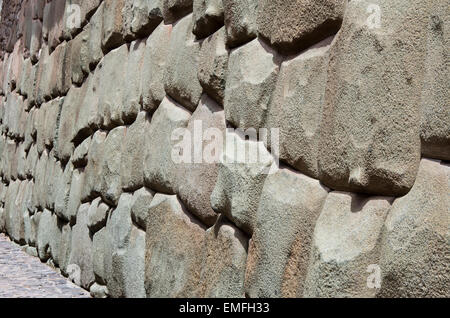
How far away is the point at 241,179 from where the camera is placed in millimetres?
1615

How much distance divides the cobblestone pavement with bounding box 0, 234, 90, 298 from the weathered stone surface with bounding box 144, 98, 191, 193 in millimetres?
835

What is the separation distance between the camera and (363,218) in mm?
1200

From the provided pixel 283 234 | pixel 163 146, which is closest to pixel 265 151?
pixel 283 234

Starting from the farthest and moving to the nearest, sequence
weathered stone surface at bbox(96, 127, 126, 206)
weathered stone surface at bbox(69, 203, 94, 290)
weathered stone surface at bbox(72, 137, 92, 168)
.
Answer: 1. weathered stone surface at bbox(72, 137, 92, 168)
2. weathered stone surface at bbox(69, 203, 94, 290)
3. weathered stone surface at bbox(96, 127, 126, 206)

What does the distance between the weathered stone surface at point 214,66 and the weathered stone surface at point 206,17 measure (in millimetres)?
29

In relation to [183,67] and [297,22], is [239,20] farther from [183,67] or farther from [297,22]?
[183,67]

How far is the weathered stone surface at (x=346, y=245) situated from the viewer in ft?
3.81

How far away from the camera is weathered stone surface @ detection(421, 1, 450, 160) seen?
1045 millimetres

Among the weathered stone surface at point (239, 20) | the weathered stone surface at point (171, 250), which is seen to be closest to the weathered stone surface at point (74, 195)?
the weathered stone surface at point (171, 250)

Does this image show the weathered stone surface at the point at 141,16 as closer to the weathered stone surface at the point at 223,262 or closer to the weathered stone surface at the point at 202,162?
the weathered stone surface at the point at 202,162

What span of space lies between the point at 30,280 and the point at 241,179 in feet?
6.36

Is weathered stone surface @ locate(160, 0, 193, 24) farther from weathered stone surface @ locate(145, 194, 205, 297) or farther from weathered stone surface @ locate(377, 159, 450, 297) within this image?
weathered stone surface @ locate(377, 159, 450, 297)

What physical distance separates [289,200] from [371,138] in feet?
0.98

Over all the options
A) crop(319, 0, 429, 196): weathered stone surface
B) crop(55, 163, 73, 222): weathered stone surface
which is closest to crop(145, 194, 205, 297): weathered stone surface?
crop(319, 0, 429, 196): weathered stone surface
